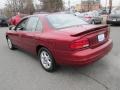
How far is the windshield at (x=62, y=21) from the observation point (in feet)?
15.5

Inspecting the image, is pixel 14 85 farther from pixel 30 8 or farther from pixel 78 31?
pixel 30 8

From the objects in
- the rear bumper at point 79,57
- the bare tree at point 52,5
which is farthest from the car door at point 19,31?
the bare tree at point 52,5

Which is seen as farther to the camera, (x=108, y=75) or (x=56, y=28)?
(x=56, y=28)

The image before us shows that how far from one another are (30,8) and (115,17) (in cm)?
3604

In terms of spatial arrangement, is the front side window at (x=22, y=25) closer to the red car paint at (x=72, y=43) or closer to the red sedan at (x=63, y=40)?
the red sedan at (x=63, y=40)

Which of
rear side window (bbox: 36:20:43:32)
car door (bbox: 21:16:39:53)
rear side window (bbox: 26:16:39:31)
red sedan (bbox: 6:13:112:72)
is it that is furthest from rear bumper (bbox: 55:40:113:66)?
rear side window (bbox: 26:16:39:31)

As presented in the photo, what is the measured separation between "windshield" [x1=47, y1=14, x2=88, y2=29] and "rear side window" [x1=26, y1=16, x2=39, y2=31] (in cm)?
44

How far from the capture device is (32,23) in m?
5.35

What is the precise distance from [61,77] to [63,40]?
0.95m

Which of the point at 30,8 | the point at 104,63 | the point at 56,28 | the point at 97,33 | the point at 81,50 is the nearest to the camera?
the point at 81,50

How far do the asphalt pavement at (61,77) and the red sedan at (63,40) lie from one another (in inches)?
13.9

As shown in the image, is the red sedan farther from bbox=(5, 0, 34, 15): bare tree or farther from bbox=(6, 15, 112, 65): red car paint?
bbox=(5, 0, 34, 15): bare tree

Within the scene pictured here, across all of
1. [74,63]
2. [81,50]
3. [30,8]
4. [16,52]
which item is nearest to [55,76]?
[74,63]

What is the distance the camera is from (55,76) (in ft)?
14.6
